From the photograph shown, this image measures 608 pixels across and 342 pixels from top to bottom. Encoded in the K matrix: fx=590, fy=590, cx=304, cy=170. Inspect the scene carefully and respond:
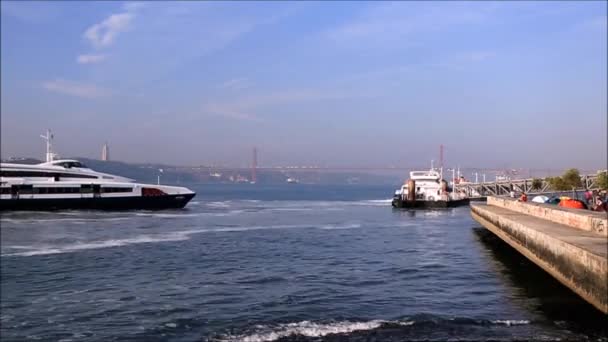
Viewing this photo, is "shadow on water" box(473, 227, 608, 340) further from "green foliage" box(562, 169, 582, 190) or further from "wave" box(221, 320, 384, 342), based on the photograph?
"green foliage" box(562, 169, 582, 190)

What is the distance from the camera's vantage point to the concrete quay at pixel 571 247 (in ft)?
40.7

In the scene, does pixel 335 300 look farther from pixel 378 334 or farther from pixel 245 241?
pixel 245 241

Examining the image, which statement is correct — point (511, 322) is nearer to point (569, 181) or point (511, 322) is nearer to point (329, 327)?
point (329, 327)

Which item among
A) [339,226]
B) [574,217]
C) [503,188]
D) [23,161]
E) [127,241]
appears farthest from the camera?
[503,188]

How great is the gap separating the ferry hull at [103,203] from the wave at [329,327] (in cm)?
5306

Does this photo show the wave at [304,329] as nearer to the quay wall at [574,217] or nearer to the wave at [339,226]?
the quay wall at [574,217]

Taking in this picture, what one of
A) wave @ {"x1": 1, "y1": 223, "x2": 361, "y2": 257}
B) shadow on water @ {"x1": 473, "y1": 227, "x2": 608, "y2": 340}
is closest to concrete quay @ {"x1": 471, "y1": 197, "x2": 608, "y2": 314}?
shadow on water @ {"x1": 473, "y1": 227, "x2": 608, "y2": 340}

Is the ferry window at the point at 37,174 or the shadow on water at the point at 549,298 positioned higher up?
the ferry window at the point at 37,174

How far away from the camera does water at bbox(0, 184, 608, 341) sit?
13250 millimetres

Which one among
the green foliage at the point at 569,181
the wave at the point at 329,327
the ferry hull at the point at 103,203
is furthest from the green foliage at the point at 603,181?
the ferry hull at the point at 103,203

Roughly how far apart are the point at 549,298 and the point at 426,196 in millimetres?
57182

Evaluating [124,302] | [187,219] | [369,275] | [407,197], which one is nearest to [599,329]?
[369,275]

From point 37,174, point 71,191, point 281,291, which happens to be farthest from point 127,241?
point 37,174

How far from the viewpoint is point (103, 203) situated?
6256 centimetres
